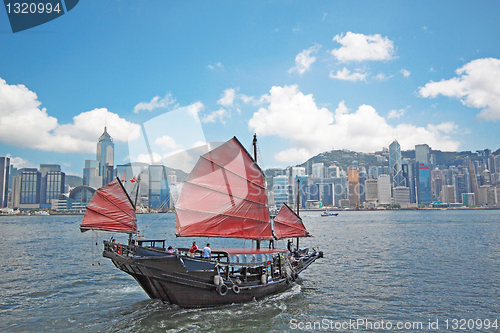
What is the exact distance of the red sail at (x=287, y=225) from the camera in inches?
1147

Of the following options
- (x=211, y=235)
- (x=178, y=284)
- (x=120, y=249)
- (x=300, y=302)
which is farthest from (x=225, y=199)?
(x=300, y=302)

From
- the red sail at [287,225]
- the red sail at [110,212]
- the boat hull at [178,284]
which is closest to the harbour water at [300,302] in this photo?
the boat hull at [178,284]

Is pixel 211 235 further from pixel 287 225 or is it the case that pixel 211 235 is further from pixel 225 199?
pixel 287 225

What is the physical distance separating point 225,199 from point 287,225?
11.3 meters

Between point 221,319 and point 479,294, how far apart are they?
15.5m

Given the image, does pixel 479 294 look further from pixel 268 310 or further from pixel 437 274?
pixel 268 310

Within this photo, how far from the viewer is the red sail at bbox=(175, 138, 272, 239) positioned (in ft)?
62.7

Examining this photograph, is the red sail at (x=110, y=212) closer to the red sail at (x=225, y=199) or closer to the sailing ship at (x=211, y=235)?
the sailing ship at (x=211, y=235)

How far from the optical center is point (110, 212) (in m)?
21.1

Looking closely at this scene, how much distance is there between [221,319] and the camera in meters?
14.9

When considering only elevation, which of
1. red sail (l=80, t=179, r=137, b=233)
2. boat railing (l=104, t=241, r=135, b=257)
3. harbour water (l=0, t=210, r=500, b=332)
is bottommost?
harbour water (l=0, t=210, r=500, b=332)

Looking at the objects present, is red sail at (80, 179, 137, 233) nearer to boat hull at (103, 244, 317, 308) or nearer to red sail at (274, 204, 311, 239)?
boat hull at (103, 244, 317, 308)

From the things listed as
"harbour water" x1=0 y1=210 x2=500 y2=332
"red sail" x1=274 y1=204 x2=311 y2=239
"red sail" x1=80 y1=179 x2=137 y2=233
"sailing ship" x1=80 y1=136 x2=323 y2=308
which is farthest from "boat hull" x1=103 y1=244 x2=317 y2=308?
"red sail" x1=274 y1=204 x2=311 y2=239

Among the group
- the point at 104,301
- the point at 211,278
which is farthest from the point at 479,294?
the point at 104,301
